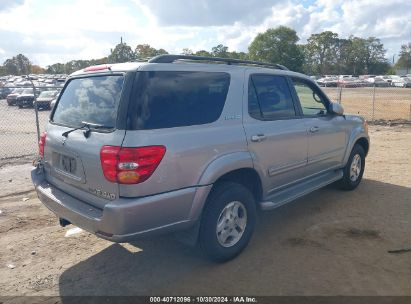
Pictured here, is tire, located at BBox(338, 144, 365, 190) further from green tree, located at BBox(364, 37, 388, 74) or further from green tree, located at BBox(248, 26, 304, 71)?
green tree, located at BBox(364, 37, 388, 74)

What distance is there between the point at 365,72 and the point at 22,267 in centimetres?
10874

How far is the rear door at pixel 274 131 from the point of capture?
3.79 metres

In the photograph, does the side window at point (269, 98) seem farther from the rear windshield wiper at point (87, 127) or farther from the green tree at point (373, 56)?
the green tree at point (373, 56)

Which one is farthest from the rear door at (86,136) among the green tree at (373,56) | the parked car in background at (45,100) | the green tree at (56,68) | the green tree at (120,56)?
the green tree at (56,68)

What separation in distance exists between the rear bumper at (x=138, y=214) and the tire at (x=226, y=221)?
0.19 metres

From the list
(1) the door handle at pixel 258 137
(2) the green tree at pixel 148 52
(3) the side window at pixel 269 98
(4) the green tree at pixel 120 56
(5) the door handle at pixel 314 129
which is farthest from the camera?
(4) the green tree at pixel 120 56

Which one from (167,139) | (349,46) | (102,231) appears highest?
(349,46)

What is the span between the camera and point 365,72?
325ft

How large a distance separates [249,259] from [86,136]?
6.78ft

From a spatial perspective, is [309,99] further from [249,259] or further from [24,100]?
[24,100]

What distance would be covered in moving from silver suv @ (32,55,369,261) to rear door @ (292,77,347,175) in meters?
0.18

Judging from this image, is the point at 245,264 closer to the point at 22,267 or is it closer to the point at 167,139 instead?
the point at 167,139

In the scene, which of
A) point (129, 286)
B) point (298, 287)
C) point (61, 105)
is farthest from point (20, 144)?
point (298, 287)

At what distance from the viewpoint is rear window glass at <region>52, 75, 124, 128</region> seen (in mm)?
3078
